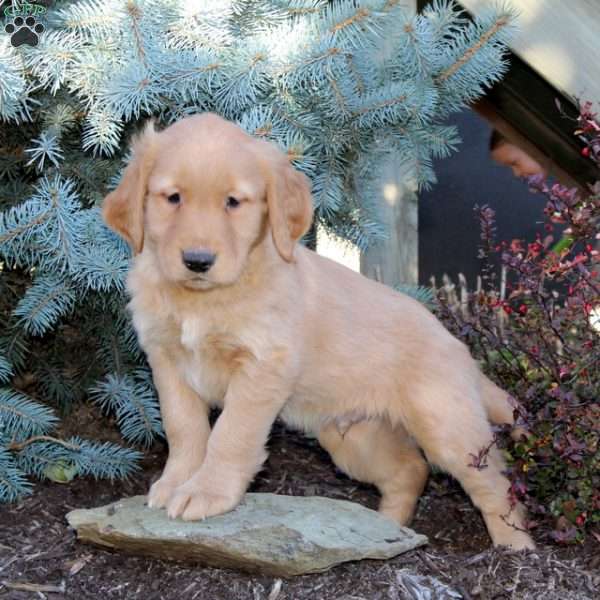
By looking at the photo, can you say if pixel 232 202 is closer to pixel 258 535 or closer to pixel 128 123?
Answer: pixel 258 535

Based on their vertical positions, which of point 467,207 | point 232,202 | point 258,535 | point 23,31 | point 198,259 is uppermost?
point 232,202

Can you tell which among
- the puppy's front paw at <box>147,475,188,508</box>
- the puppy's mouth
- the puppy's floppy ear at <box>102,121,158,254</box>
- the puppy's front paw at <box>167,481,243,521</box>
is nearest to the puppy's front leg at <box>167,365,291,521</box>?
the puppy's front paw at <box>167,481,243,521</box>

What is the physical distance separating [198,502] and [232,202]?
40.6 inches

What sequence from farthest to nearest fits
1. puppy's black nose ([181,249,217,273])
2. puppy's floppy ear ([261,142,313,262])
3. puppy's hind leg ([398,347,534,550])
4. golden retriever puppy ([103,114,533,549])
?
puppy's hind leg ([398,347,534,550])
puppy's floppy ear ([261,142,313,262])
golden retriever puppy ([103,114,533,549])
puppy's black nose ([181,249,217,273])

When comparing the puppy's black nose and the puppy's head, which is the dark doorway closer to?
the puppy's head

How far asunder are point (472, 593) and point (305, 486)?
1.32 metres

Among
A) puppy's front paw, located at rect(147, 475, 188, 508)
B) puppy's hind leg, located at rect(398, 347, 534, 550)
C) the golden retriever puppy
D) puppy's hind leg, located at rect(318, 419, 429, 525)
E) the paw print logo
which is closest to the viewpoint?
the golden retriever puppy

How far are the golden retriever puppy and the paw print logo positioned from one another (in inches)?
34.9

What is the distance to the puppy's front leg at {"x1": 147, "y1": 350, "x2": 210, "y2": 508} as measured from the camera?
3717 millimetres

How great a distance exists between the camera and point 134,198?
3412 millimetres

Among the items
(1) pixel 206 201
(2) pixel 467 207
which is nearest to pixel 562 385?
(1) pixel 206 201

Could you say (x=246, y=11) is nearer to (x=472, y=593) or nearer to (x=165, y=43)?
(x=165, y=43)

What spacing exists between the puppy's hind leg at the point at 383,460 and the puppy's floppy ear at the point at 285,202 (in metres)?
1.10

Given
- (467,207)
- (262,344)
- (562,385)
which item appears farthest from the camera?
(467,207)
